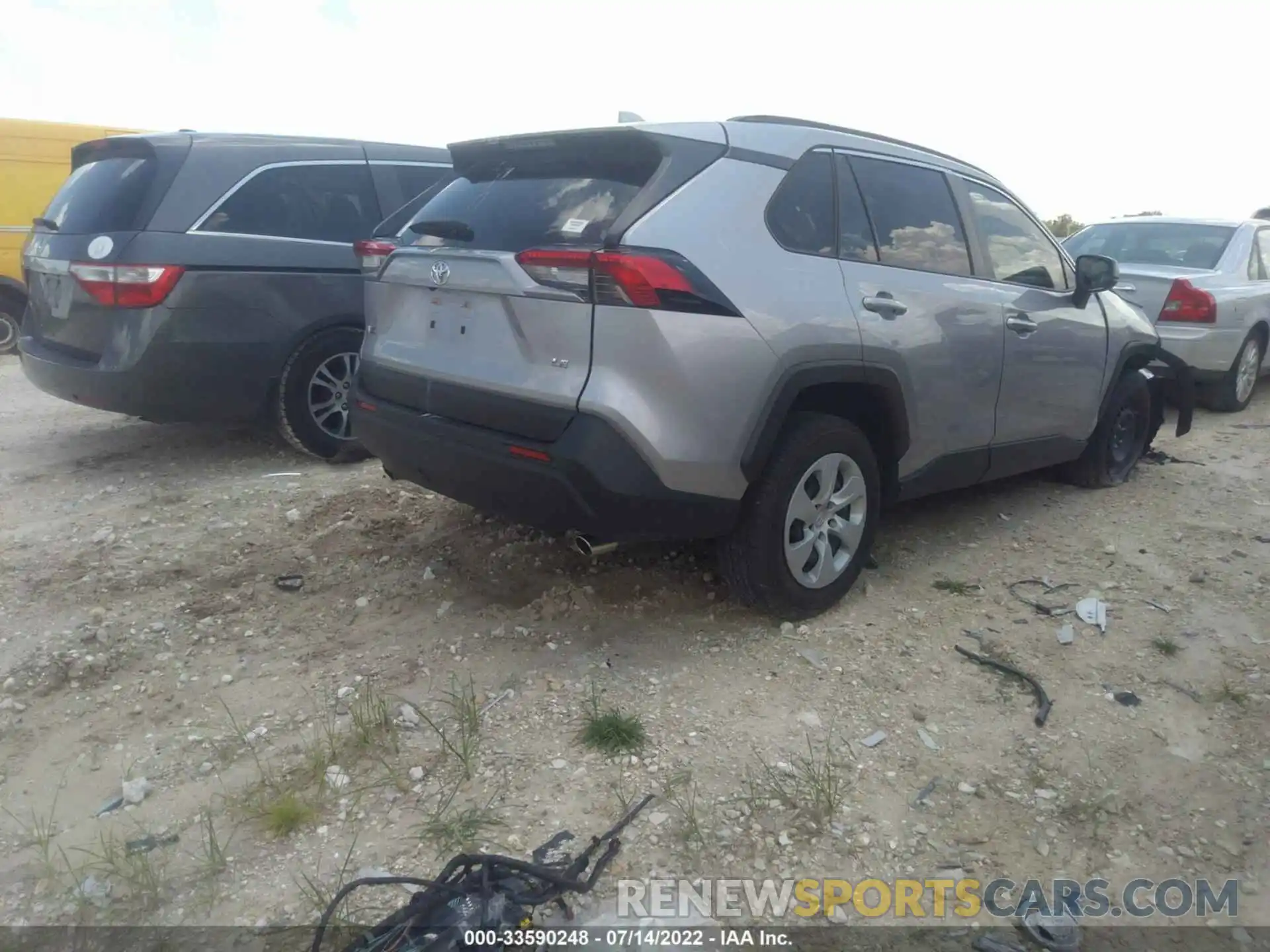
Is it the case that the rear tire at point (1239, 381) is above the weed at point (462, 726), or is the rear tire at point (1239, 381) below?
above

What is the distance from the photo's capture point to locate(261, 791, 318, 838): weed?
263cm

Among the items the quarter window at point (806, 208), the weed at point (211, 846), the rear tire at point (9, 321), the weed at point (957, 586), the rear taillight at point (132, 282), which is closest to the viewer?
the weed at point (211, 846)

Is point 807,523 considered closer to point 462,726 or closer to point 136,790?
point 462,726

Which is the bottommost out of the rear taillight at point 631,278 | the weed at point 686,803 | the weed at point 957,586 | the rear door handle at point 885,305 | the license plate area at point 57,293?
the weed at point 686,803

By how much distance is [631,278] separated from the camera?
3.04 meters

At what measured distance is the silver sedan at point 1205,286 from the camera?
24.4ft

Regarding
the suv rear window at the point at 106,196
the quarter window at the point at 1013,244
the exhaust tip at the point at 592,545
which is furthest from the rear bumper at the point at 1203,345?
the suv rear window at the point at 106,196

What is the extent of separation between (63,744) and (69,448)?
3.65m

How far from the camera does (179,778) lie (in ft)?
9.47

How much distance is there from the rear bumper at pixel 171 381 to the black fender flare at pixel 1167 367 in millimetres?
4657

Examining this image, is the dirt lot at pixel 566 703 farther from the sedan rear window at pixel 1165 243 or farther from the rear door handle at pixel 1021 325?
the sedan rear window at pixel 1165 243

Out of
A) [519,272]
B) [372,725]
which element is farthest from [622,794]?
[519,272]

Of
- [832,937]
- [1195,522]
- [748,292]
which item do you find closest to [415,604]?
[748,292]

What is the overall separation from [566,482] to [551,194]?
3.37ft
